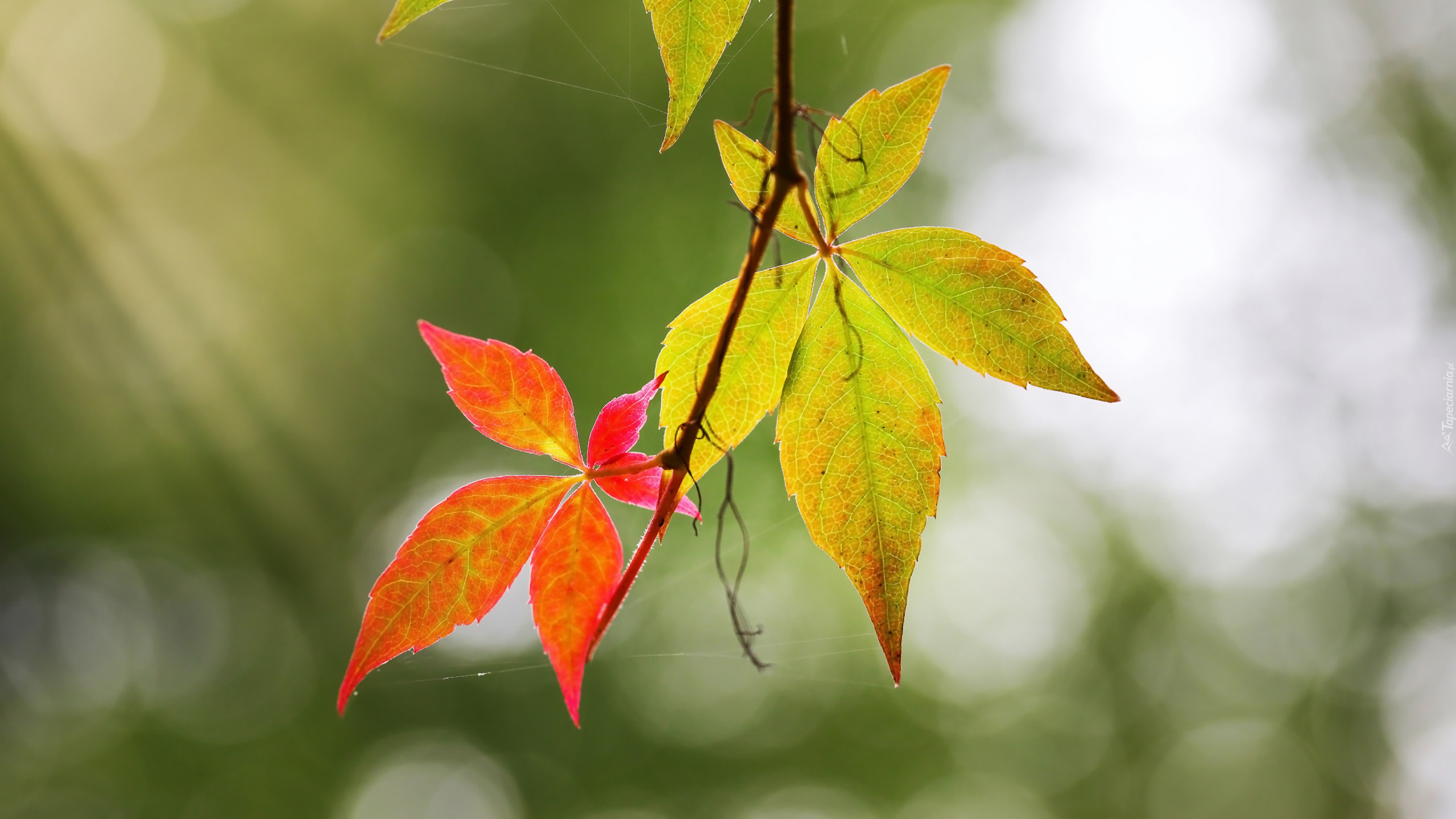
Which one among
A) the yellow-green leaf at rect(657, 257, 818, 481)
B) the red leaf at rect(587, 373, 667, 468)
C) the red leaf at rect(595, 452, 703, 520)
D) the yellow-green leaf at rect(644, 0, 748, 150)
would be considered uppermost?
the yellow-green leaf at rect(644, 0, 748, 150)

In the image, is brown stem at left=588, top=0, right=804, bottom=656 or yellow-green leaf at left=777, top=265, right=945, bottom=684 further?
yellow-green leaf at left=777, top=265, right=945, bottom=684

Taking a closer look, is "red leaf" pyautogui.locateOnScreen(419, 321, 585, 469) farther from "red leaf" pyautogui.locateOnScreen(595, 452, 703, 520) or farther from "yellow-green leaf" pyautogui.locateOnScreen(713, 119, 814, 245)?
"yellow-green leaf" pyautogui.locateOnScreen(713, 119, 814, 245)

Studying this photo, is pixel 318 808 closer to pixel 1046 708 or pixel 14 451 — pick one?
pixel 14 451

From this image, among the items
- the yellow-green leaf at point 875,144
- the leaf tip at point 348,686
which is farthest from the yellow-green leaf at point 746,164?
the leaf tip at point 348,686

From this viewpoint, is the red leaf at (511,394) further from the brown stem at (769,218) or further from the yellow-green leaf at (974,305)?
the yellow-green leaf at (974,305)

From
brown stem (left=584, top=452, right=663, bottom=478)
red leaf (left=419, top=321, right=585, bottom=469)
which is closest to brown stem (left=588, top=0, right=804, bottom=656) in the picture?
brown stem (left=584, top=452, right=663, bottom=478)

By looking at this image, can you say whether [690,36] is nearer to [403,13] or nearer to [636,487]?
[403,13]
